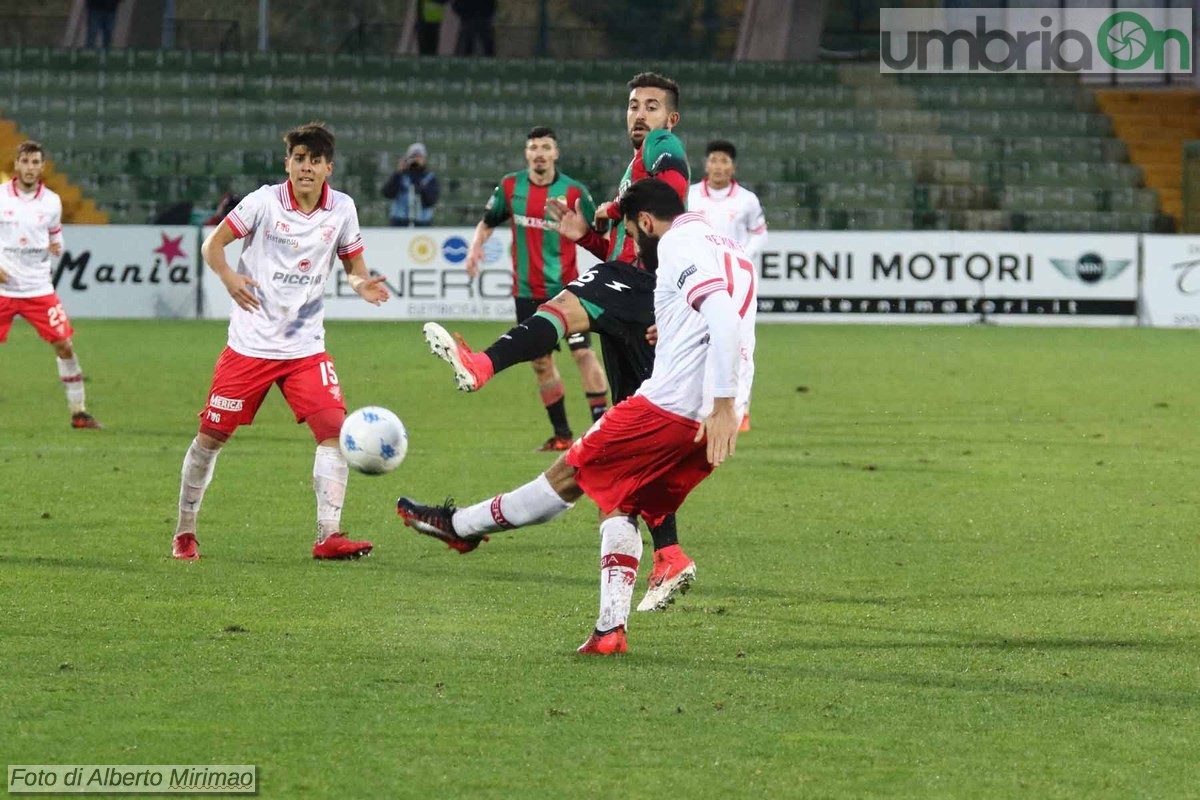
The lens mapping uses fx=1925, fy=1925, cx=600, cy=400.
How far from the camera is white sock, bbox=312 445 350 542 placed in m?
8.65

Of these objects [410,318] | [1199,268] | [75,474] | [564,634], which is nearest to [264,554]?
[564,634]

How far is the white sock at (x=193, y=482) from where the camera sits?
851 cm

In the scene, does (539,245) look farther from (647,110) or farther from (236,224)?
(647,110)

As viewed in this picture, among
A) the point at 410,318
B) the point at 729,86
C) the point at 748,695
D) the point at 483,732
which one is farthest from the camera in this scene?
the point at 729,86

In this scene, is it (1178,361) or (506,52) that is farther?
(506,52)

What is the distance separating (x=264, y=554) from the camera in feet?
28.6

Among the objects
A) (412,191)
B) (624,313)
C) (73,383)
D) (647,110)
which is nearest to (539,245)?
(73,383)

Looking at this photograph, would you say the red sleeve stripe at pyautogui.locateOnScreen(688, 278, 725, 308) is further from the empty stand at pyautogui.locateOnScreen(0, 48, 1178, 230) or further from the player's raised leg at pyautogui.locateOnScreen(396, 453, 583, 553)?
the empty stand at pyautogui.locateOnScreen(0, 48, 1178, 230)

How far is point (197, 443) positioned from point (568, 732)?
3841 millimetres

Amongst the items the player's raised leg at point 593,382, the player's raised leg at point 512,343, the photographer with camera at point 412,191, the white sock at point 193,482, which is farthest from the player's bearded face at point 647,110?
the photographer with camera at point 412,191

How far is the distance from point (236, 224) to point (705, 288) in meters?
3.11

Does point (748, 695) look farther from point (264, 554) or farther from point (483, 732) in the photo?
point (264, 554)

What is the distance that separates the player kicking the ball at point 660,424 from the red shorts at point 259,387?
6.88 feet

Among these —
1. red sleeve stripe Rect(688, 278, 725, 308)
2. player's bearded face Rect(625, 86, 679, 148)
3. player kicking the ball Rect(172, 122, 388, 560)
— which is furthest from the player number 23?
red sleeve stripe Rect(688, 278, 725, 308)
